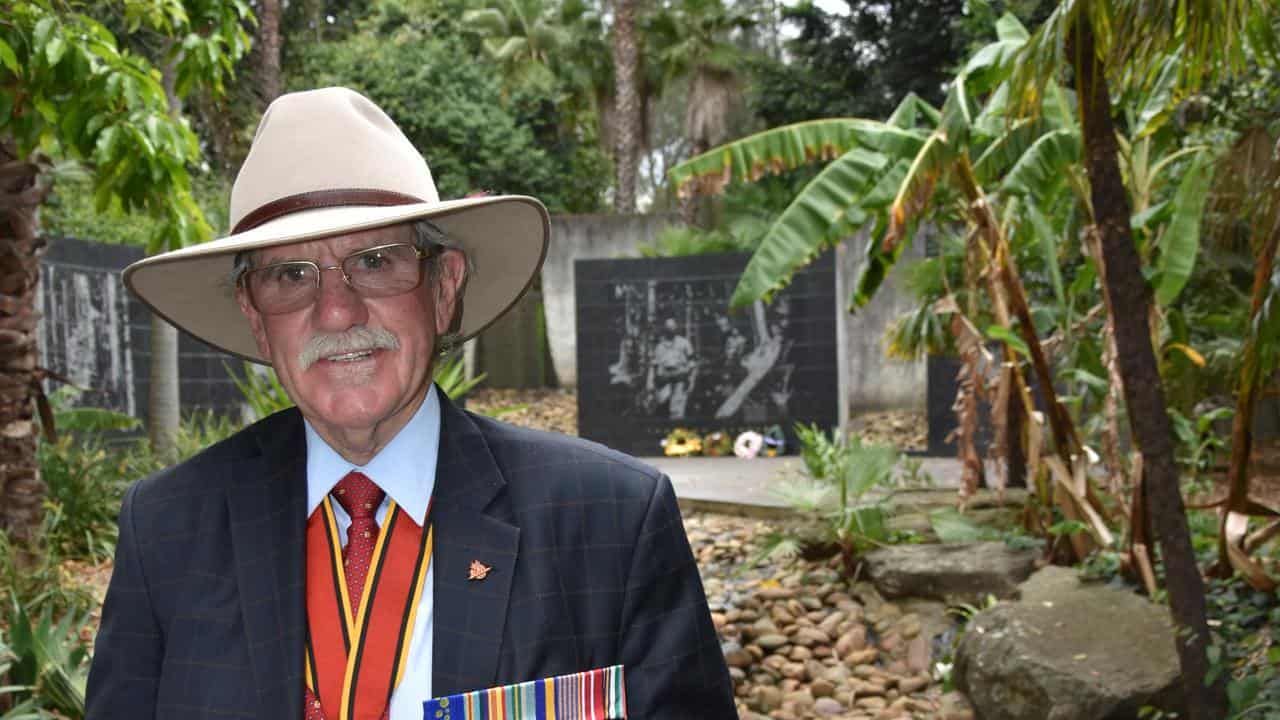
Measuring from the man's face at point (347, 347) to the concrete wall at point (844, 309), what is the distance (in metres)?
11.2

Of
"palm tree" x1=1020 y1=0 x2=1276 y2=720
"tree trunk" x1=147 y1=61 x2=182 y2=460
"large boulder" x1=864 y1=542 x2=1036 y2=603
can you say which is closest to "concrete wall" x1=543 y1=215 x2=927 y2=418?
"large boulder" x1=864 y1=542 x2=1036 y2=603

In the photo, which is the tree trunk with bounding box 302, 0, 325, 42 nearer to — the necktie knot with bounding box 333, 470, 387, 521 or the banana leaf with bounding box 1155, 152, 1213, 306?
the banana leaf with bounding box 1155, 152, 1213, 306

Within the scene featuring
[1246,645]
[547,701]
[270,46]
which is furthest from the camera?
[270,46]

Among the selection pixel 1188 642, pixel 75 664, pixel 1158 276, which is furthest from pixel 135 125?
pixel 1158 276

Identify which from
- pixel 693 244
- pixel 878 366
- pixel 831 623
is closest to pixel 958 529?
pixel 831 623

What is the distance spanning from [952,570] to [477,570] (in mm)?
5902

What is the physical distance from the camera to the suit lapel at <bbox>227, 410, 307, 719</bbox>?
62.3 inches

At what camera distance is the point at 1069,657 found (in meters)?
5.21

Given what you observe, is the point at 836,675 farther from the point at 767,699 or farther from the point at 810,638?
the point at 767,699

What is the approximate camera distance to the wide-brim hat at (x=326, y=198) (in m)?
1.64

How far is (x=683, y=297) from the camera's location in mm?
14664

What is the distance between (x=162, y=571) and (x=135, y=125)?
3.63 meters

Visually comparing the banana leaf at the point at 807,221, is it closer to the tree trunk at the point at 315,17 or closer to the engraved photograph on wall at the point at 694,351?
the engraved photograph on wall at the point at 694,351

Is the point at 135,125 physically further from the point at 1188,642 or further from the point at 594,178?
the point at 594,178
